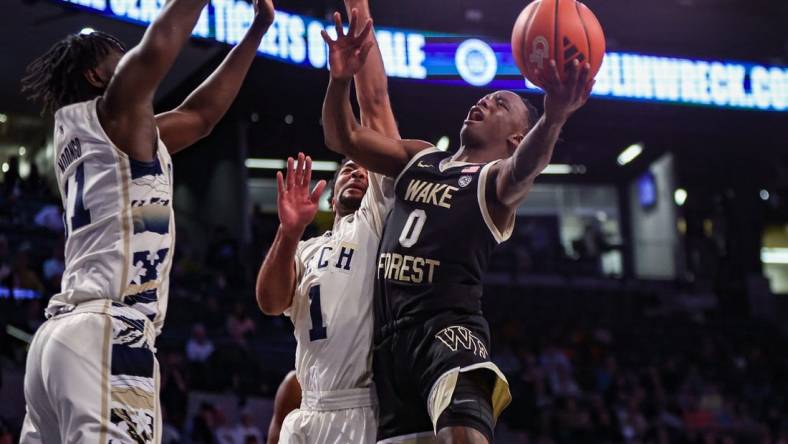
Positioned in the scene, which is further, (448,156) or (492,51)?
(492,51)

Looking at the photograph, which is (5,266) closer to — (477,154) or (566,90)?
(477,154)

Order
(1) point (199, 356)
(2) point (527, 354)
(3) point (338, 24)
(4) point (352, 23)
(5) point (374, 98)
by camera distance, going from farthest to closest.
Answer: (2) point (527, 354), (1) point (199, 356), (5) point (374, 98), (4) point (352, 23), (3) point (338, 24)

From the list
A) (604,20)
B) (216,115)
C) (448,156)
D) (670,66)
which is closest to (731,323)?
(670,66)

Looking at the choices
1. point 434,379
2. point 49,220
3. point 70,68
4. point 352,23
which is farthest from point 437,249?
point 49,220

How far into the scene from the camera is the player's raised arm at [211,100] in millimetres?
3559

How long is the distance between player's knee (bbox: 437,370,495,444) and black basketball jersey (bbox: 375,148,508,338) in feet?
1.17

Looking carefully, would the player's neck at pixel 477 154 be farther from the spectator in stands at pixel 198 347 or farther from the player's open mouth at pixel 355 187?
the spectator in stands at pixel 198 347

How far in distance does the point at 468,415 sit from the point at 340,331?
83 cm

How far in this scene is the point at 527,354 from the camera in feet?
45.9

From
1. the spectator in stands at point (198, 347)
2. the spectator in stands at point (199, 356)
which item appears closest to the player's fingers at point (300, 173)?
the spectator in stands at point (199, 356)

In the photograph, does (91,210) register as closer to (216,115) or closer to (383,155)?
(216,115)

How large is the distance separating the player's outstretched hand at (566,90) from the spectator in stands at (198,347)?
7696mm

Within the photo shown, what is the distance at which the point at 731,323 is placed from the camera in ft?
60.3

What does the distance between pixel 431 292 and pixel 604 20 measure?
1579 cm
